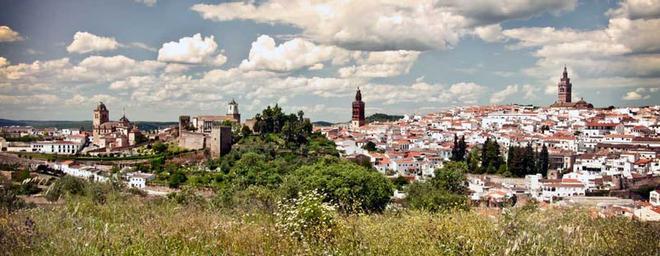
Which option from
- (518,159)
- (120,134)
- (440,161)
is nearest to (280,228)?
(518,159)

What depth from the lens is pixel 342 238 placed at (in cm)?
425

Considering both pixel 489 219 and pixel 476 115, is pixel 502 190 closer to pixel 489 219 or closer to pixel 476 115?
pixel 489 219

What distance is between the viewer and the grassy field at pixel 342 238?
3811 millimetres

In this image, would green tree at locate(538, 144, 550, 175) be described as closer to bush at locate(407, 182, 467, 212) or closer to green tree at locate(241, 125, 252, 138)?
bush at locate(407, 182, 467, 212)

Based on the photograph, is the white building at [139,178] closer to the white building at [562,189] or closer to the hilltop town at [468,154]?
the hilltop town at [468,154]

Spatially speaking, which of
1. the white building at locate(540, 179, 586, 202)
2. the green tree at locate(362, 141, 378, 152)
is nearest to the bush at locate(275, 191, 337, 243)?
the white building at locate(540, 179, 586, 202)

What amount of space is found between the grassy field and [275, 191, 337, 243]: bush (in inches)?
1.8

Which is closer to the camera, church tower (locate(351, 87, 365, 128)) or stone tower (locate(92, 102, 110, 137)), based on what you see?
stone tower (locate(92, 102, 110, 137))

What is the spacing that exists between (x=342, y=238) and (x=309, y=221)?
1.84 feet

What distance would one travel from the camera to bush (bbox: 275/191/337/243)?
14.6 feet

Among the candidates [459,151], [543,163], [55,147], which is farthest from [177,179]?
[543,163]

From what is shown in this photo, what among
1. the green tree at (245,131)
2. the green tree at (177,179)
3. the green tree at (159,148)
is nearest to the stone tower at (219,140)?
the green tree at (245,131)

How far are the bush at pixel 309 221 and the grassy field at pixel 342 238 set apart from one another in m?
0.05

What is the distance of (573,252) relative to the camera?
12.3 feet
